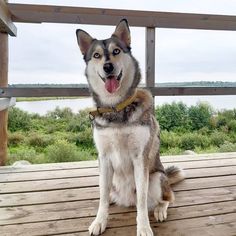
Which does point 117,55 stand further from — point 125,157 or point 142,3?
point 142,3

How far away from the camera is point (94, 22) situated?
2.13 m

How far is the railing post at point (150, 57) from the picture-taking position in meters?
2.24

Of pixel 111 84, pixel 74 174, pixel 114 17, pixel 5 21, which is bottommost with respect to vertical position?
pixel 74 174

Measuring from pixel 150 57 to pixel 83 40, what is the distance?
30.8 inches

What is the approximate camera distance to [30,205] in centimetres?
172

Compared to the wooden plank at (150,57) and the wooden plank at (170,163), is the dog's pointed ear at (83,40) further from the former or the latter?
the wooden plank at (170,163)

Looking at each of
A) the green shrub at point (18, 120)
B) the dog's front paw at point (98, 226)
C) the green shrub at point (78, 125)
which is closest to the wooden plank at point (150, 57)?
the dog's front paw at point (98, 226)

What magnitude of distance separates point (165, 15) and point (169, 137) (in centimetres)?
200

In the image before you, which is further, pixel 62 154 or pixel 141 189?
pixel 62 154

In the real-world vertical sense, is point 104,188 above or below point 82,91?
below

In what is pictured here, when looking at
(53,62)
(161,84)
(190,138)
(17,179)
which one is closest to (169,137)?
(190,138)

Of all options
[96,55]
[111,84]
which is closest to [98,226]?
[111,84]

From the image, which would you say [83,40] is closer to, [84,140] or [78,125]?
[84,140]

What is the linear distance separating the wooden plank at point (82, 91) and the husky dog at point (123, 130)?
1.98 feet
